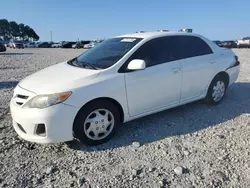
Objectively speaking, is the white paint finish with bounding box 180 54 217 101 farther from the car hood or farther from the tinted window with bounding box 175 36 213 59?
the car hood

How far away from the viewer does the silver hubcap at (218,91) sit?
198 inches

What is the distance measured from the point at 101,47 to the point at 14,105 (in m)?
1.86

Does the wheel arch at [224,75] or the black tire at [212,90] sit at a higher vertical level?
the wheel arch at [224,75]

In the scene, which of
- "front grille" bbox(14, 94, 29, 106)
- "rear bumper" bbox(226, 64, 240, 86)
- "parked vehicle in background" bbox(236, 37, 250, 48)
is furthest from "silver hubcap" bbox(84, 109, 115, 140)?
"parked vehicle in background" bbox(236, 37, 250, 48)

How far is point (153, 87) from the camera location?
389cm

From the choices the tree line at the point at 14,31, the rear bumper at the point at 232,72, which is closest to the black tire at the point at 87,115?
the rear bumper at the point at 232,72

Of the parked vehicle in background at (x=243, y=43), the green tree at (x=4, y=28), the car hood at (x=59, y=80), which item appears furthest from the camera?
the green tree at (x=4, y=28)

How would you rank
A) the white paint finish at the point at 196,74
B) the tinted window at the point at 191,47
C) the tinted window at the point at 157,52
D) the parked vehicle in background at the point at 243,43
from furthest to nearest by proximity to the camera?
1. the parked vehicle in background at the point at 243,43
2. the tinted window at the point at 191,47
3. the white paint finish at the point at 196,74
4. the tinted window at the point at 157,52

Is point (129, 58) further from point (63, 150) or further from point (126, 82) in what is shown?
point (63, 150)

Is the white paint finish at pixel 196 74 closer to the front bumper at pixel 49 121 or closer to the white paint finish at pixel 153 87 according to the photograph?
the white paint finish at pixel 153 87

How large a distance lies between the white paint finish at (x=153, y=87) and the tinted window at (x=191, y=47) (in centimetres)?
35

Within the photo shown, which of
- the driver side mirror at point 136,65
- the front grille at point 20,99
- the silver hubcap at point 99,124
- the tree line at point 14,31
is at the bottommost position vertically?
the silver hubcap at point 99,124

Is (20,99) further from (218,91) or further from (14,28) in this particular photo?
(14,28)

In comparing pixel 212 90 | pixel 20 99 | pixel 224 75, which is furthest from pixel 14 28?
pixel 20 99
